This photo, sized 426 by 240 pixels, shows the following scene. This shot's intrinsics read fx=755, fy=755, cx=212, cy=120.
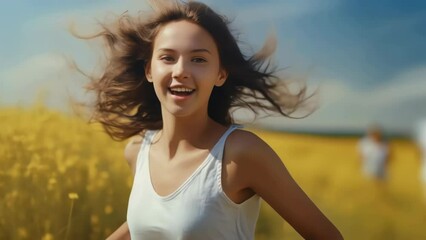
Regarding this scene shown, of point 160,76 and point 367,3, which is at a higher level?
point 367,3

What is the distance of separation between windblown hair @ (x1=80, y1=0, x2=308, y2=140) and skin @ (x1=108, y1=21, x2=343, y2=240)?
4 cm

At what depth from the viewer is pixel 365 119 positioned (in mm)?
2076

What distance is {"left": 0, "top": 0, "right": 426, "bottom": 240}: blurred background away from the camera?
204cm

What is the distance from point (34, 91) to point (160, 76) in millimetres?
757

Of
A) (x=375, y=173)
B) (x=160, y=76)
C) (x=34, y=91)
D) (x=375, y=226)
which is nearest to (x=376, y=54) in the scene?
(x=375, y=173)

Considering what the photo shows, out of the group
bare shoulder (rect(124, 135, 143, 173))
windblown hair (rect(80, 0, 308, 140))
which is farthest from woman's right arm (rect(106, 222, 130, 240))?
windblown hair (rect(80, 0, 308, 140))

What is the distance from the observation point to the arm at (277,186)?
6.05 ft

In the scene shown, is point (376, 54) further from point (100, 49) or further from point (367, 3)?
point (100, 49)

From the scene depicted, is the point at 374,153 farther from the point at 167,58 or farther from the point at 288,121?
the point at 167,58

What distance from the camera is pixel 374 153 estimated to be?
206cm

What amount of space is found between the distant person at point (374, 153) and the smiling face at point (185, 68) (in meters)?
0.46

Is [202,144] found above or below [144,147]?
above

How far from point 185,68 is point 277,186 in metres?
0.37

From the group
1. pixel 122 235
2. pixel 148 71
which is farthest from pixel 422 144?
pixel 122 235
